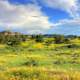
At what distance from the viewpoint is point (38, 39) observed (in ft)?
384

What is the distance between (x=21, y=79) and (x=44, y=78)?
4.12 feet

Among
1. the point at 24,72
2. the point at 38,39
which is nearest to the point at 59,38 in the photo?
the point at 38,39

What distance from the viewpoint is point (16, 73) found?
56.8 feet

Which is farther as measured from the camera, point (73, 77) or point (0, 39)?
point (0, 39)

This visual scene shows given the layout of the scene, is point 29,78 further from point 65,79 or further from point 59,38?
point 59,38

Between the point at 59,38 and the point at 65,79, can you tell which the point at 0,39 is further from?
the point at 65,79

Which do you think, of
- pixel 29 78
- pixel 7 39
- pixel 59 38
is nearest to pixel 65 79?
pixel 29 78

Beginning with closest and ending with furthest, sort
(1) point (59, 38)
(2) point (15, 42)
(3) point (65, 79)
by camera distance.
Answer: (3) point (65, 79) < (2) point (15, 42) < (1) point (59, 38)

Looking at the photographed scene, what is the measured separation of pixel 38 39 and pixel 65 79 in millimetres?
102409

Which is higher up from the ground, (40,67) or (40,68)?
(40,68)

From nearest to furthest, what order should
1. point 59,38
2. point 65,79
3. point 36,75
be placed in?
point 65,79 → point 36,75 → point 59,38

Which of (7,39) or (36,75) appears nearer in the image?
(36,75)

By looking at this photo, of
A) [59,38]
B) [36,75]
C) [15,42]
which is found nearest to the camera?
[36,75]

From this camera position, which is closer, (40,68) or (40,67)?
(40,68)
